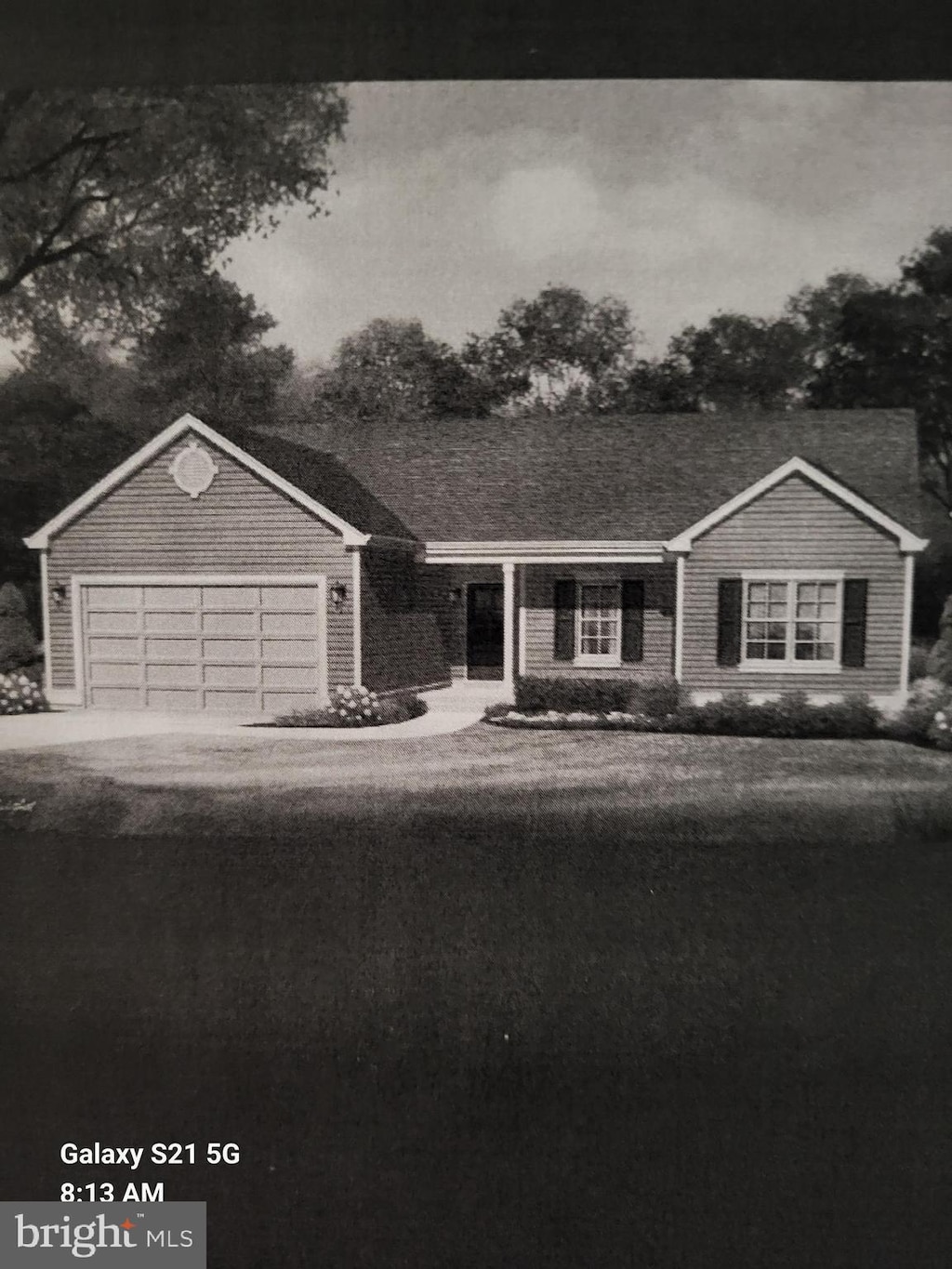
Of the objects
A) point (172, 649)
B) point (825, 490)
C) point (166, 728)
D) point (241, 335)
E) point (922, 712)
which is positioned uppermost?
point (241, 335)

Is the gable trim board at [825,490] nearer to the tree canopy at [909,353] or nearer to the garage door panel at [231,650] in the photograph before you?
the tree canopy at [909,353]

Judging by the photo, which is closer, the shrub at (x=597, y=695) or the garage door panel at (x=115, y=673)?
the shrub at (x=597, y=695)

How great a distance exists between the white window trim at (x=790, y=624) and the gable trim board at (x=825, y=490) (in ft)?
0.53

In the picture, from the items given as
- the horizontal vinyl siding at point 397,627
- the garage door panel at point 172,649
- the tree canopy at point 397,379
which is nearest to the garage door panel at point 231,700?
the garage door panel at point 172,649

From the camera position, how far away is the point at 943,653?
2.03 meters

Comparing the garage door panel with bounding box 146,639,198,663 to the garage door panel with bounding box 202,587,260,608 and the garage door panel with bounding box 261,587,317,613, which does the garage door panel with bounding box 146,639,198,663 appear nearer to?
the garage door panel with bounding box 202,587,260,608

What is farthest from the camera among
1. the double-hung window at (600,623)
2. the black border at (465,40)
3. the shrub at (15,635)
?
the shrub at (15,635)

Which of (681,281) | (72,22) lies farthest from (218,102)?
(681,281)

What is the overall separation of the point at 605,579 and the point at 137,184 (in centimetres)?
162

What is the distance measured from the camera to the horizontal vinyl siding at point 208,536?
221cm

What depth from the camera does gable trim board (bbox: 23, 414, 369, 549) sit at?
218 cm

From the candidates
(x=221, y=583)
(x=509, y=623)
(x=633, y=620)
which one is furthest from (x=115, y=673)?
(x=633, y=620)

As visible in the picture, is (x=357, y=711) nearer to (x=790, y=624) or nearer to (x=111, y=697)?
(x=111, y=697)

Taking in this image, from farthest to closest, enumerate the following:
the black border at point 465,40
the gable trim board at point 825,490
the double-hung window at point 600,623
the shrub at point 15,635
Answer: the shrub at point 15,635
the double-hung window at point 600,623
the gable trim board at point 825,490
the black border at point 465,40
